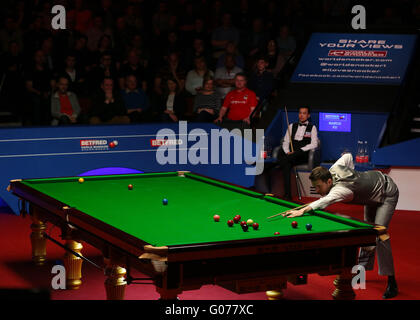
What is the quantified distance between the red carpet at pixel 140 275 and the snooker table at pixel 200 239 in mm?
345

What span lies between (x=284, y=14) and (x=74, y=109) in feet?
15.8

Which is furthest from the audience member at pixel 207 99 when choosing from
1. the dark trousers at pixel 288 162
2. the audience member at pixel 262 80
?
the dark trousers at pixel 288 162

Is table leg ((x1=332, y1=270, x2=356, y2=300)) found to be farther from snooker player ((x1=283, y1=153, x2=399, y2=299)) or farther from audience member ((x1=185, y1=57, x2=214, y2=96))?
audience member ((x1=185, y1=57, x2=214, y2=96))

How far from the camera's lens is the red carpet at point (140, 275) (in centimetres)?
674

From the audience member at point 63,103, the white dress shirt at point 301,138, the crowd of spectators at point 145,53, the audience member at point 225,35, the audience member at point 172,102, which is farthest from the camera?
the audience member at point 225,35

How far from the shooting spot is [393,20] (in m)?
13.1

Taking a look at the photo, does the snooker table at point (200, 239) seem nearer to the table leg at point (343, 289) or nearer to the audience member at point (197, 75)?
the table leg at point (343, 289)

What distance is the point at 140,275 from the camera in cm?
731

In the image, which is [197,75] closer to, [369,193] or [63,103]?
[63,103]

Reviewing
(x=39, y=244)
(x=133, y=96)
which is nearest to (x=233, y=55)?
(x=133, y=96)

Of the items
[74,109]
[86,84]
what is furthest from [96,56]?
[74,109]

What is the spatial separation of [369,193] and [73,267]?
2859 millimetres

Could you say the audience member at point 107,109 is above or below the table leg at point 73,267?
above

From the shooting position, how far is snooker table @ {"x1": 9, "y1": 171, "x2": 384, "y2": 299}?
→ 16.0 feet
